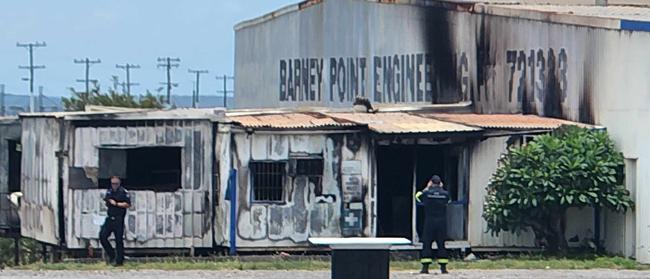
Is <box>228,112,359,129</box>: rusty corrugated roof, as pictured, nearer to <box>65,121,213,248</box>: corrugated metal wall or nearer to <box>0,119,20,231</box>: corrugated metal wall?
<box>65,121,213,248</box>: corrugated metal wall

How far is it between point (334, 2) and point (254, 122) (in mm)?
14144

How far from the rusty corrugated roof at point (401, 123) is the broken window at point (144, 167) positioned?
10.1 ft

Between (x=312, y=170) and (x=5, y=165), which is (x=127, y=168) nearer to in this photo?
(x=312, y=170)

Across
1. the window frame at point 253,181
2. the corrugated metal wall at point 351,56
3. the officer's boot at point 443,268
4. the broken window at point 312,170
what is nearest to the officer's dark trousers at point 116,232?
the window frame at point 253,181

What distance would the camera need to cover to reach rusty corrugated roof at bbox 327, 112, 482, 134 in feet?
88.8

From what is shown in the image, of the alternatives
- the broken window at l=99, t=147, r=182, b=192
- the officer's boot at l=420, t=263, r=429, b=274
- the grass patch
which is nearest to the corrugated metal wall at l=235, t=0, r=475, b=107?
the grass patch

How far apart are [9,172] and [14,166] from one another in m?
0.15

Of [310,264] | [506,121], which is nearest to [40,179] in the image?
[310,264]

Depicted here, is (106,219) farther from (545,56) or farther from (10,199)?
(545,56)

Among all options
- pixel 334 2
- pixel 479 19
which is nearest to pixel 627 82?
pixel 479 19

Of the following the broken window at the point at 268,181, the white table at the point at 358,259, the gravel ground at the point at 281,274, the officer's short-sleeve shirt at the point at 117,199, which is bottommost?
the gravel ground at the point at 281,274

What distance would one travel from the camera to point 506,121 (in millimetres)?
28375

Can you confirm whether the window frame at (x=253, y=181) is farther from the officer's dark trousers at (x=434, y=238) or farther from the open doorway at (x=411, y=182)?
the officer's dark trousers at (x=434, y=238)

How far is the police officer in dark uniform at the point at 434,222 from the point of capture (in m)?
24.1
